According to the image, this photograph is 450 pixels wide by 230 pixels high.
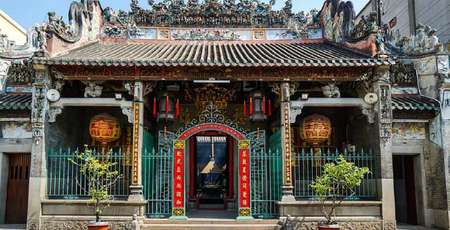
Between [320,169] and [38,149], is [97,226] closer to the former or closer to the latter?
[38,149]

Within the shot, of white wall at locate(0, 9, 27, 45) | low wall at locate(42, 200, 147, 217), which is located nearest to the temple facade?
low wall at locate(42, 200, 147, 217)

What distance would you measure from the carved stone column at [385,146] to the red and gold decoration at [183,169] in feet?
10.6

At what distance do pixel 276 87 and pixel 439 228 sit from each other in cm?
560

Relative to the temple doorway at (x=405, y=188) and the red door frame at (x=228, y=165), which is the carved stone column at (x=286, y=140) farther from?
the temple doorway at (x=405, y=188)

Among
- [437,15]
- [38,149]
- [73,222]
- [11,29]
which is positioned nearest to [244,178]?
[73,222]

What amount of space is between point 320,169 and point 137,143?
5046mm

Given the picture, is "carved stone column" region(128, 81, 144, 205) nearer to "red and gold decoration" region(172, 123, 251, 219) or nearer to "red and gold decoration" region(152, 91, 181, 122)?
"red and gold decoration" region(172, 123, 251, 219)

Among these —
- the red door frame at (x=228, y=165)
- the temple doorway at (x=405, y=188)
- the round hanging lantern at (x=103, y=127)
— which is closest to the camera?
the round hanging lantern at (x=103, y=127)

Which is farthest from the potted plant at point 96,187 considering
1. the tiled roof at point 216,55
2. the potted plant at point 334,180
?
the potted plant at point 334,180

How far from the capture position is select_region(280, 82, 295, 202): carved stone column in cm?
1011

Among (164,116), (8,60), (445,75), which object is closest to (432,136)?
(445,75)

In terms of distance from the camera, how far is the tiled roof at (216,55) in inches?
389

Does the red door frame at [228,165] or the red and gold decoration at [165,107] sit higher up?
the red and gold decoration at [165,107]

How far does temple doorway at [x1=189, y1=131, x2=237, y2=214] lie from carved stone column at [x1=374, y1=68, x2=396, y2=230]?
4699mm
